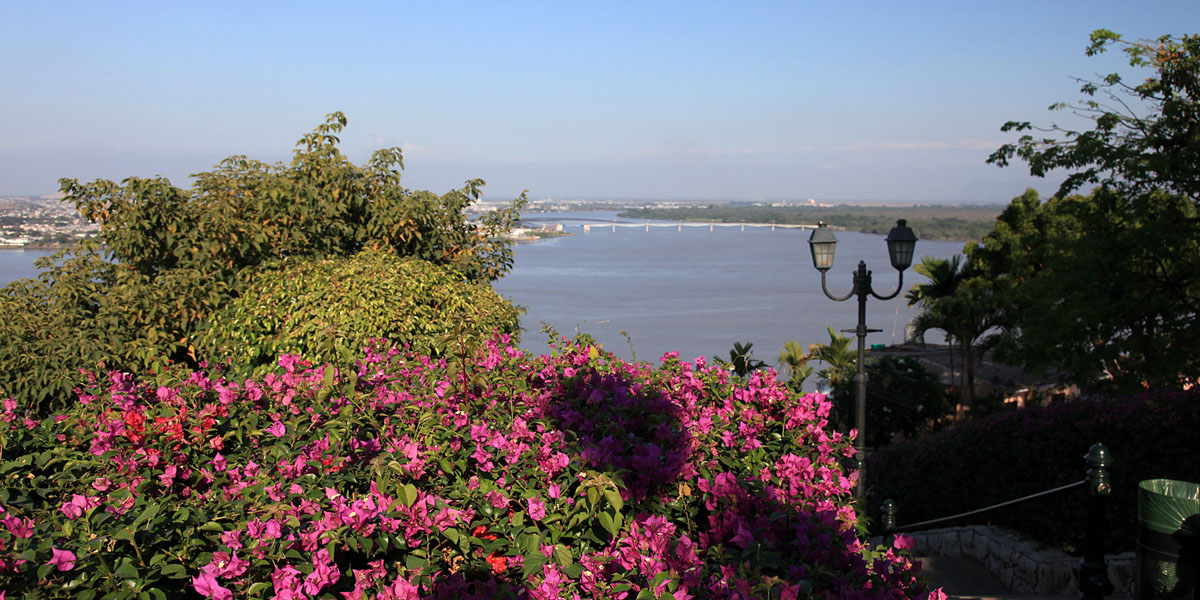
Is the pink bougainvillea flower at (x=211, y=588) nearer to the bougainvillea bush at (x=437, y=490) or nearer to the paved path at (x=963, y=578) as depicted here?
the bougainvillea bush at (x=437, y=490)

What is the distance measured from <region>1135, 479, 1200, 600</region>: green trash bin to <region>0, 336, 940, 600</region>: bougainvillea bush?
1196 millimetres

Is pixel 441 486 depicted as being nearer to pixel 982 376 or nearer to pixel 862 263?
pixel 862 263

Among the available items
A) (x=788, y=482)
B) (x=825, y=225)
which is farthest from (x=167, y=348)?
(x=825, y=225)

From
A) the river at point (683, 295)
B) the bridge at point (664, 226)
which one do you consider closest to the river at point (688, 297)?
the river at point (683, 295)

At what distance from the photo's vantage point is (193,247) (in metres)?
6.77

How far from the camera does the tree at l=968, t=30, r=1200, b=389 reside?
11461 millimetres

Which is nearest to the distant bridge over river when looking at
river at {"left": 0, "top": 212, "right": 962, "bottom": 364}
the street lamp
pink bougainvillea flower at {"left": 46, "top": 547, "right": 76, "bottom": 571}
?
river at {"left": 0, "top": 212, "right": 962, "bottom": 364}

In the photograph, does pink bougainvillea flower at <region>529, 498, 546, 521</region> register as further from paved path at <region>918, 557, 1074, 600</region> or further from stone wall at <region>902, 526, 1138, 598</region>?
paved path at <region>918, 557, 1074, 600</region>

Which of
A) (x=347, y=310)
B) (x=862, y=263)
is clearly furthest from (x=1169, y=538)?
(x=862, y=263)

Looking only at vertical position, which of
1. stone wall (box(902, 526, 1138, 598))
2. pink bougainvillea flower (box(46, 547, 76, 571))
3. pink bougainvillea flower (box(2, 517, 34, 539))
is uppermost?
pink bougainvillea flower (box(2, 517, 34, 539))

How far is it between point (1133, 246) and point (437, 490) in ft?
41.8

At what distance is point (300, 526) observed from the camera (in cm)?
191

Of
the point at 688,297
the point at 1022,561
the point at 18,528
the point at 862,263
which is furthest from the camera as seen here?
the point at 688,297

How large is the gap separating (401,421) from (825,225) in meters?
7.48
